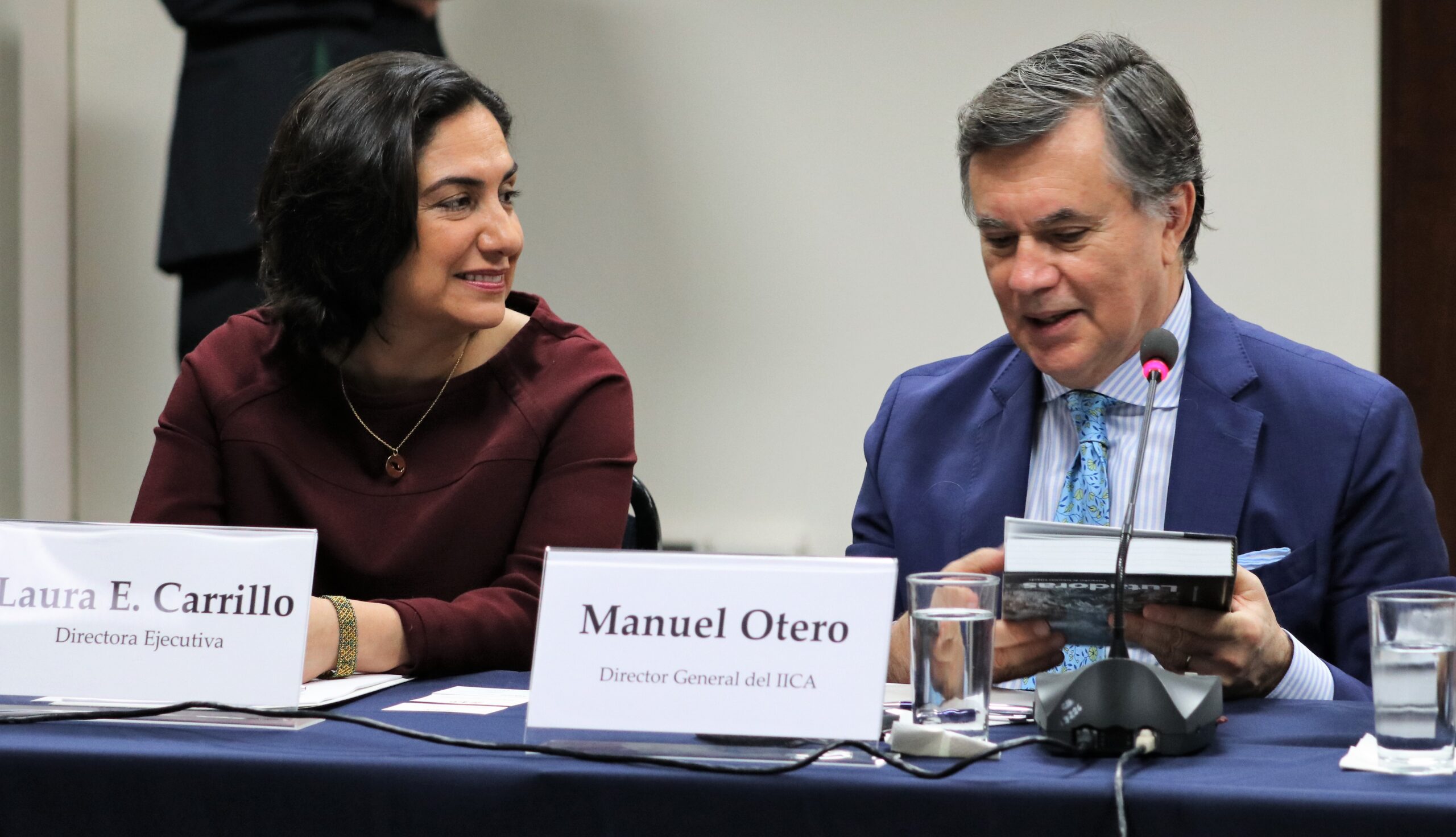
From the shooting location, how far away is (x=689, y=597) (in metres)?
1.01

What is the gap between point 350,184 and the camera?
1725 mm

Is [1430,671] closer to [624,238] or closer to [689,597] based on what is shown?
[689,597]

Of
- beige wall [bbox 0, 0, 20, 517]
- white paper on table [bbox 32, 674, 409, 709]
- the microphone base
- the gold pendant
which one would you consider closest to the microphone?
the microphone base

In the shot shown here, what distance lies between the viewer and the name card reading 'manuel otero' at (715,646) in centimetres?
96

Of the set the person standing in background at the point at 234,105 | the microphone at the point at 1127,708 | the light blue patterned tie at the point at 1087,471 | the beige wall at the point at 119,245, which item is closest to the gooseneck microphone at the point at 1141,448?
the microphone at the point at 1127,708

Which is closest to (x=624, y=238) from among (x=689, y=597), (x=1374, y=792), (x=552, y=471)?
(x=552, y=471)

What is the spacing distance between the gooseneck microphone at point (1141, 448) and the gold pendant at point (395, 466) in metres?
0.89

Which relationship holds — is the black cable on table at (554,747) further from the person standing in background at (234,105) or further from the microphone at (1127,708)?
the person standing in background at (234,105)

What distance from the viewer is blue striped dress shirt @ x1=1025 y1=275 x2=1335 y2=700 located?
1.55 meters

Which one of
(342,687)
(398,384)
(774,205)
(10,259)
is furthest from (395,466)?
(10,259)

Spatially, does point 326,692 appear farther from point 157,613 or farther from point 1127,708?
point 1127,708

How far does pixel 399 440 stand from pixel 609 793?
0.91m

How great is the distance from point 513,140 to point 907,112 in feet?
3.01

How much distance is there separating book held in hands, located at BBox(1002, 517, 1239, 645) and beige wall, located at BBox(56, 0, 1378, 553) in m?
2.14
